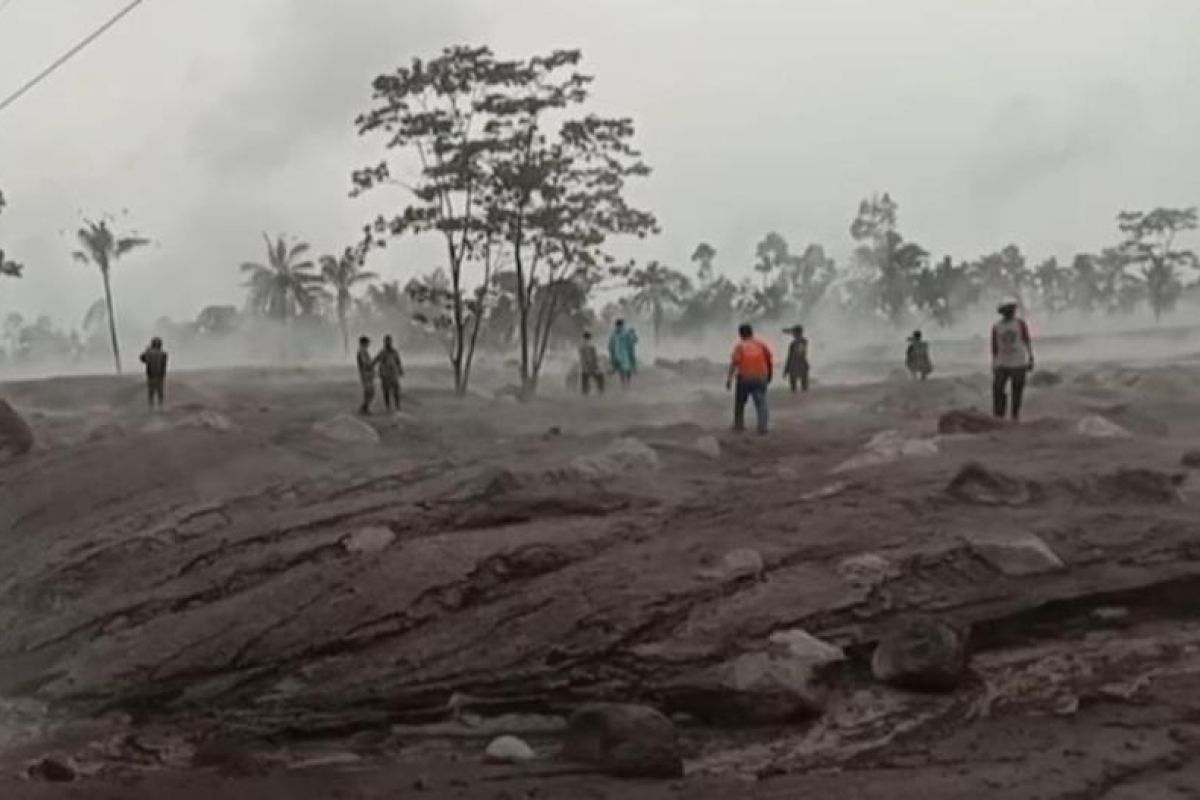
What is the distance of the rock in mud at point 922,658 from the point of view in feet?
26.2

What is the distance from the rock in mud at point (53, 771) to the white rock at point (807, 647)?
3817mm

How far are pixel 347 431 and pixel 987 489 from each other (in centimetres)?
922

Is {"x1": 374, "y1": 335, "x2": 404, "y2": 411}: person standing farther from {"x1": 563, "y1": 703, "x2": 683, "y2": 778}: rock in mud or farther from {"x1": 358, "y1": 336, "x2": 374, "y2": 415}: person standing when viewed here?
{"x1": 563, "y1": 703, "x2": 683, "y2": 778}: rock in mud

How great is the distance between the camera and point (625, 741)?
705cm

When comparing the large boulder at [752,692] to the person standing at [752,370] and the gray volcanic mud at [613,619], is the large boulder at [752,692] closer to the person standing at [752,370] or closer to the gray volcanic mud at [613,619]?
the gray volcanic mud at [613,619]

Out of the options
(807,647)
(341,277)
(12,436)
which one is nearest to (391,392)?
(12,436)

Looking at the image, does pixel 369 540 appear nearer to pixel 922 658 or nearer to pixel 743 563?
pixel 743 563

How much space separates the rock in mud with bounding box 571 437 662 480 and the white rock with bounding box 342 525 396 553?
81.8 inches

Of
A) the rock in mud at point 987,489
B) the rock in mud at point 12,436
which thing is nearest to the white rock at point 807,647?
the rock in mud at point 987,489

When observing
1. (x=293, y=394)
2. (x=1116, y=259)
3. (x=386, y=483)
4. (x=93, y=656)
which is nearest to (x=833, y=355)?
(x=1116, y=259)

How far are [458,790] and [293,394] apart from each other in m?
26.1

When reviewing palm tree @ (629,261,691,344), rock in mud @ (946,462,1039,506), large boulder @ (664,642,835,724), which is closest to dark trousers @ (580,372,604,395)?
rock in mud @ (946,462,1039,506)

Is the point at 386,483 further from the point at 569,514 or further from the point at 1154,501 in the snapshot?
the point at 1154,501

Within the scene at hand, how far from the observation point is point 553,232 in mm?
28703
